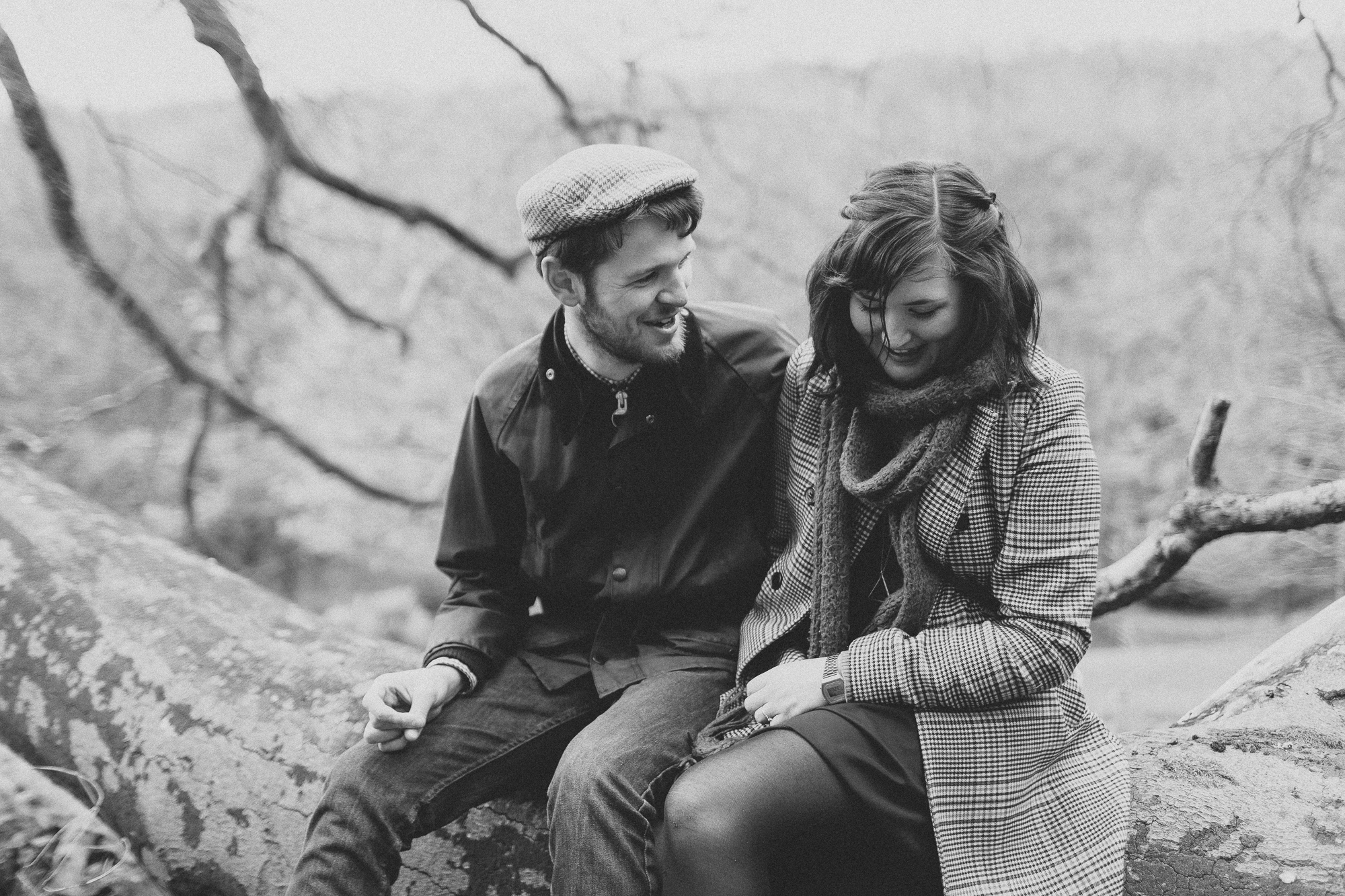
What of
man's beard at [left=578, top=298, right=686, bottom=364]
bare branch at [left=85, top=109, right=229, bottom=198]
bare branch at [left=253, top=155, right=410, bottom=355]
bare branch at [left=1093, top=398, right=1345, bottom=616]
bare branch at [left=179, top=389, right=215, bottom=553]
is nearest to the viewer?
man's beard at [left=578, top=298, right=686, bottom=364]

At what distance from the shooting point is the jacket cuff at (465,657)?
79.0 inches

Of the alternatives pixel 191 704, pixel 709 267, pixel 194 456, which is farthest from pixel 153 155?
pixel 709 267

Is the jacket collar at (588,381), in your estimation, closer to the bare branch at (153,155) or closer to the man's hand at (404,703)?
the man's hand at (404,703)

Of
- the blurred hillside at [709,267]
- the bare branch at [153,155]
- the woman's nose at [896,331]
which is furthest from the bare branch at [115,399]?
the woman's nose at [896,331]

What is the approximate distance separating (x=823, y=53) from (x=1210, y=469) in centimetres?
303

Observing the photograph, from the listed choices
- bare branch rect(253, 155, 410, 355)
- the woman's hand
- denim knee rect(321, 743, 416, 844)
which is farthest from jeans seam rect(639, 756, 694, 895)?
bare branch rect(253, 155, 410, 355)

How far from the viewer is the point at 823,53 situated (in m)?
4.80

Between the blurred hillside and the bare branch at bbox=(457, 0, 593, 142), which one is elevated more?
the bare branch at bbox=(457, 0, 593, 142)

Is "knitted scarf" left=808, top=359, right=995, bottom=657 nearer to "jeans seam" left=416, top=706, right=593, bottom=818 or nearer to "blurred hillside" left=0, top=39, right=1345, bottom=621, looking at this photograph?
"jeans seam" left=416, top=706, right=593, bottom=818

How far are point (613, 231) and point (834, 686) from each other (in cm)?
91

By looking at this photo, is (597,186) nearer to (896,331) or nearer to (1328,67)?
(896,331)

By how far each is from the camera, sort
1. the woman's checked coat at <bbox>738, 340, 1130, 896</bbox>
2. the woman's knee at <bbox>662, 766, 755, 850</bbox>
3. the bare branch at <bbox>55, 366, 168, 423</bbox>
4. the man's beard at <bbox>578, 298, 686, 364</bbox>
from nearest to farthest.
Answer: the woman's knee at <bbox>662, 766, 755, 850</bbox> → the woman's checked coat at <bbox>738, 340, 1130, 896</bbox> → the man's beard at <bbox>578, 298, 686, 364</bbox> → the bare branch at <bbox>55, 366, 168, 423</bbox>

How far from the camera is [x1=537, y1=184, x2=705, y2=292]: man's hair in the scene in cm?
198

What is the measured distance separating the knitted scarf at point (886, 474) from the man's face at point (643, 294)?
35cm
